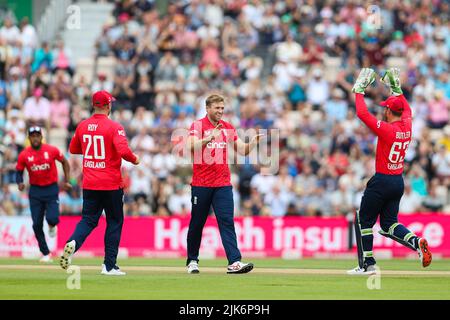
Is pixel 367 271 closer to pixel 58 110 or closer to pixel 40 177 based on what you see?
pixel 40 177

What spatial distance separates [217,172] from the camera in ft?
55.0

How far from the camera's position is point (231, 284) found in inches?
604

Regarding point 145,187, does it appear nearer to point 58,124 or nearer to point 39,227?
point 58,124

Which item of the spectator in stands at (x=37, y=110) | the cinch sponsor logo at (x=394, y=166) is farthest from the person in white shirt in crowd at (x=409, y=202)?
the cinch sponsor logo at (x=394, y=166)

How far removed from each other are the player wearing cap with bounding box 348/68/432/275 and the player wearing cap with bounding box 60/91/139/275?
11.1 feet

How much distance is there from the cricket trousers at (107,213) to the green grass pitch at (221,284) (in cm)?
50

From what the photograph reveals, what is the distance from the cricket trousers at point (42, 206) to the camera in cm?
2098

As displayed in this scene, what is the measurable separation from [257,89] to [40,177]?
34.9 feet

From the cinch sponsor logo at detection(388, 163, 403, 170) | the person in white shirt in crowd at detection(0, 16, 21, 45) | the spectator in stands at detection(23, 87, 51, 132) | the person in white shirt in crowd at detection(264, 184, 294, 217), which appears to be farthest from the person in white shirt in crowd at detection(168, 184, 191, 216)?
the cinch sponsor logo at detection(388, 163, 403, 170)

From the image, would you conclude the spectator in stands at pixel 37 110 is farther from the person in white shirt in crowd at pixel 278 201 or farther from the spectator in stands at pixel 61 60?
the person in white shirt in crowd at pixel 278 201

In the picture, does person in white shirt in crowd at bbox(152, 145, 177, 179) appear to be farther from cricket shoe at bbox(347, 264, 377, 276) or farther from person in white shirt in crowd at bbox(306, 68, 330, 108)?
cricket shoe at bbox(347, 264, 377, 276)

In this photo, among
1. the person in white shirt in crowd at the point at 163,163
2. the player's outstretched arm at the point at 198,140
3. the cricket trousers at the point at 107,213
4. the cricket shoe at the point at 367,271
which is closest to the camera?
the player's outstretched arm at the point at 198,140

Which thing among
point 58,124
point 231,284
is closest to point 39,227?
point 231,284

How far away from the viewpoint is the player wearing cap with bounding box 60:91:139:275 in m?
16.4
